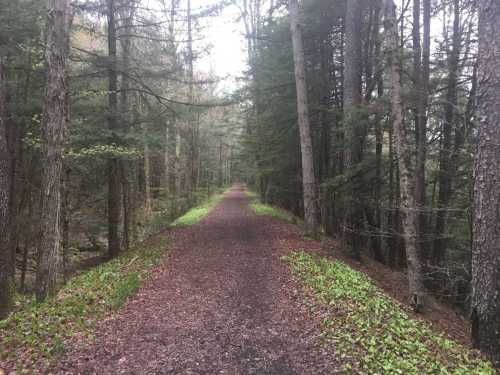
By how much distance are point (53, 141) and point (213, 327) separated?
4307mm

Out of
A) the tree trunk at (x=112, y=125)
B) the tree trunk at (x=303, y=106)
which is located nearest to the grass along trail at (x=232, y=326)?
the tree trunk at (x=112, y=125)

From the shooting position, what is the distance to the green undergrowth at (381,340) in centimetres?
389

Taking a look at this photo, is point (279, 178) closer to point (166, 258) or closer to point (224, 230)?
point (224, 230)

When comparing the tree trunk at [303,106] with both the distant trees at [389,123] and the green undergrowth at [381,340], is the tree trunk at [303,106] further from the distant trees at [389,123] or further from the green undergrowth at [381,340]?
the green undergrowth at [381,340]

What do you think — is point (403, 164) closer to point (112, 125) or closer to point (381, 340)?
point (381, 340)

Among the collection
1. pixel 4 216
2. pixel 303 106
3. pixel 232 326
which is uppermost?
pixel 303 106

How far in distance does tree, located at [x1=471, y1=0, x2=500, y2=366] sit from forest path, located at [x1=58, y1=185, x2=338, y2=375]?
2.20 metres

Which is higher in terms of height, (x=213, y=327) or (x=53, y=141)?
(x=53, y=141)

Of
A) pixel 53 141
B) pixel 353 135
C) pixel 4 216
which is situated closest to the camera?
pixel 53 141

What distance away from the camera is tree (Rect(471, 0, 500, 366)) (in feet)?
14.4

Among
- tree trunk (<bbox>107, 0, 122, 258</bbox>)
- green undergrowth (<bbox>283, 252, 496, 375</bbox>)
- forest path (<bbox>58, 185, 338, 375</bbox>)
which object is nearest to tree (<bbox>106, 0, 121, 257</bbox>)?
tree trunk (<bbox>107, 0, 122, 258</bbox>)

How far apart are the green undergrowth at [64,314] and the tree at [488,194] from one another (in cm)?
549

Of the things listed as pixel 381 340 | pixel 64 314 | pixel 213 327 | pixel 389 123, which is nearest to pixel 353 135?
pixel 389 123

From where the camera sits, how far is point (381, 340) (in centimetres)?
437
